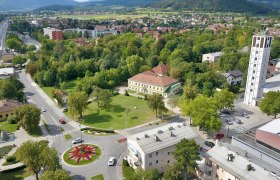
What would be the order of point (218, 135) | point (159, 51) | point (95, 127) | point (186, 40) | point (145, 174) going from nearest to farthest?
point (145, 174) < point (218, 135) < point (95, 127) < point (159, 51) < point (186, 40)

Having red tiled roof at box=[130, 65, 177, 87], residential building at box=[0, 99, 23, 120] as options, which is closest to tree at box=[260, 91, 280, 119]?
red tiled roof at box=[130, 65, 177, 87]

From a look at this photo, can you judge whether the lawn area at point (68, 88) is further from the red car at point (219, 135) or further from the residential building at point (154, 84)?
the red car at point (219, 135)

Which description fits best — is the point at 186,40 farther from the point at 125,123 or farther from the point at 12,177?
the point at 12,177

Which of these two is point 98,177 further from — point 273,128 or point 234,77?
point 234,77

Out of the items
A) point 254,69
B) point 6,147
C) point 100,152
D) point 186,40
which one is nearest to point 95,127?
point 100,152

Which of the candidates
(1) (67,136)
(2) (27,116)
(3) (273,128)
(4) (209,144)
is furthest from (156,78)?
(3) (273,128)
